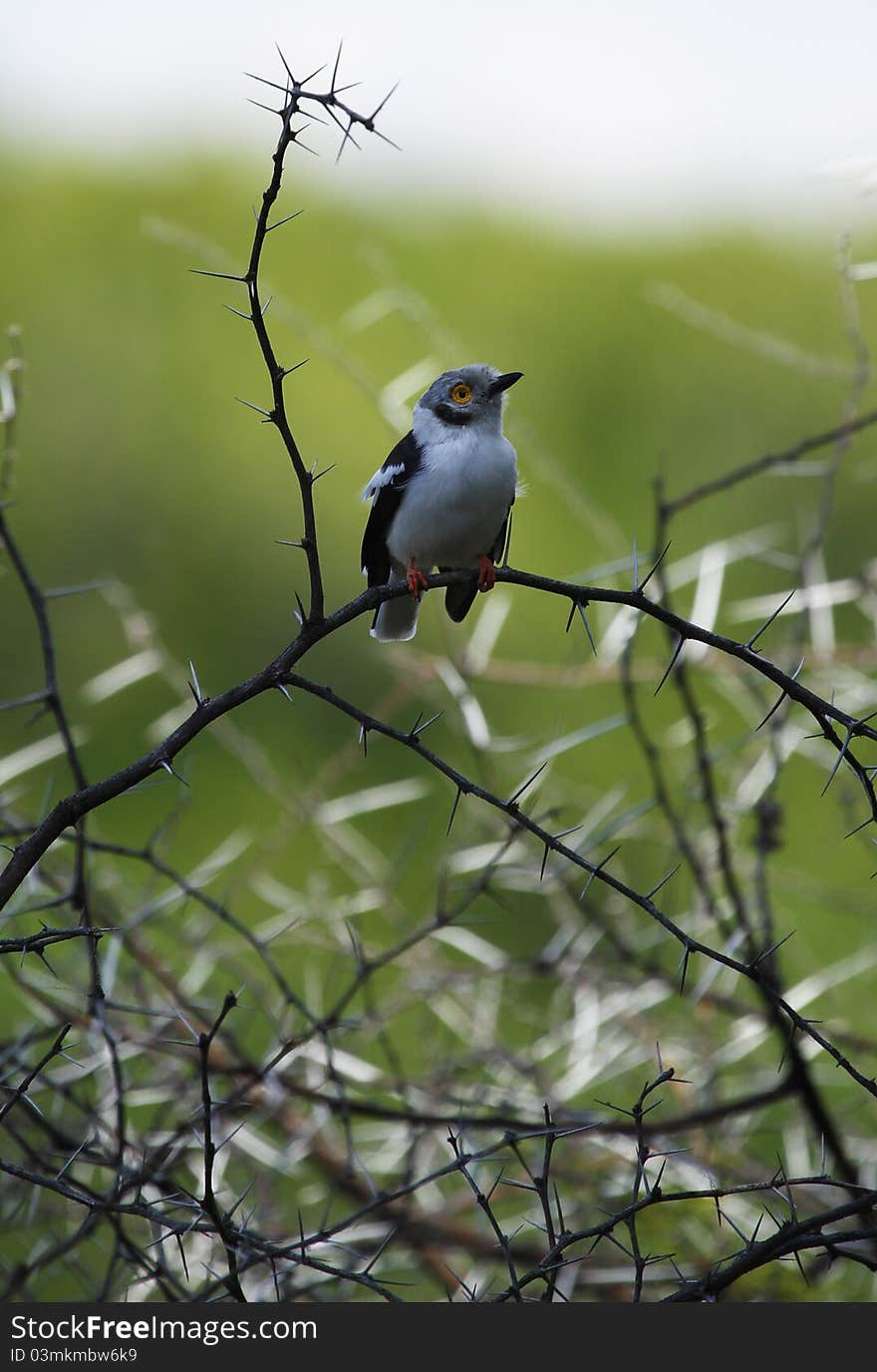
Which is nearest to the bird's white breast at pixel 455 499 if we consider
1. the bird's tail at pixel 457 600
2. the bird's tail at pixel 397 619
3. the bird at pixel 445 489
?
the bird at pixel 445 489

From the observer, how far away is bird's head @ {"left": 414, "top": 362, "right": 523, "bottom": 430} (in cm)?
442

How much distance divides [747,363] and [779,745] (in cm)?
796

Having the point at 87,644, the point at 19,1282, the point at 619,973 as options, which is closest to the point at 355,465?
the point at 87,644

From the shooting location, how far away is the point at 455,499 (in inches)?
166

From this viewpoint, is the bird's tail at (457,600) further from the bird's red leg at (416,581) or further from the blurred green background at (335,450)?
the blurred green background at (335,450)

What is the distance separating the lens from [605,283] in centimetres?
1166

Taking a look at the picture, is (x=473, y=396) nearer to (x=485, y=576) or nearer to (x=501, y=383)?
(x=501, y=383)

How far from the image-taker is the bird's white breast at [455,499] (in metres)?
4.24

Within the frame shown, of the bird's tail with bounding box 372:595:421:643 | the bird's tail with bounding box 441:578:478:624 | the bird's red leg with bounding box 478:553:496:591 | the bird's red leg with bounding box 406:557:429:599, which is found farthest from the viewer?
the bird's tail with bounding box 441:578:478:624

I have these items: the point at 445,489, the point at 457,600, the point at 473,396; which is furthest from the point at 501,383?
the point at 457,600

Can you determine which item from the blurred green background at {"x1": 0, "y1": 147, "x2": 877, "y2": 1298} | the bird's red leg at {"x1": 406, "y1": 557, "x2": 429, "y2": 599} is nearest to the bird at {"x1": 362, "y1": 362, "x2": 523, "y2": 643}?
the bird's red leg at {"x1": 406, "y1": 557, "x2": 429, "y2": 599}

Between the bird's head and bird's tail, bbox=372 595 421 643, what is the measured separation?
24.7 inches

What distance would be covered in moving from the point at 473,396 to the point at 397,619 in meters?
0.80

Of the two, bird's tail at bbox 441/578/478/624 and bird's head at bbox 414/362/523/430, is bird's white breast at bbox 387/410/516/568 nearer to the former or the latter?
bird's head at bbox 414/362/523/430
